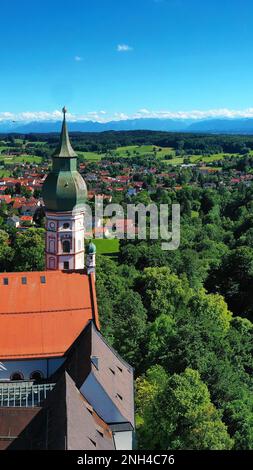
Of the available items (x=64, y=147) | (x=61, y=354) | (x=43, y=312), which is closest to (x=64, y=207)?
(x=64, y=147)

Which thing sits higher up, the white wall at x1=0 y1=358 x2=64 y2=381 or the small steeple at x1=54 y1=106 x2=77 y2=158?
the small steeple at x1=54 y1=106 x2=77 y2=158

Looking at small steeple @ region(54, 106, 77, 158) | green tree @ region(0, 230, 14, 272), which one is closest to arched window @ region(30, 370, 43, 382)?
small steeple @ region(54, 106, 77, 158)

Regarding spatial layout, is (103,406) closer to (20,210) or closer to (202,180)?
(20,210)

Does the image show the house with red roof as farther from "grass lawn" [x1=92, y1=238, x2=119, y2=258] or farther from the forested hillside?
"grass lawn" [x1=92, y1=238, x2=119, y2=258]

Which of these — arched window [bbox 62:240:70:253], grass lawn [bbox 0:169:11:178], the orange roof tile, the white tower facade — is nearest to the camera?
the orange roof tile

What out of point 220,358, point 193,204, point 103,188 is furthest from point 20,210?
point 220,358

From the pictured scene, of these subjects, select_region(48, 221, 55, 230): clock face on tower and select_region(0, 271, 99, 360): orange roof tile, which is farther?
select_region(48, 221, 55, 230): clock face on tower
